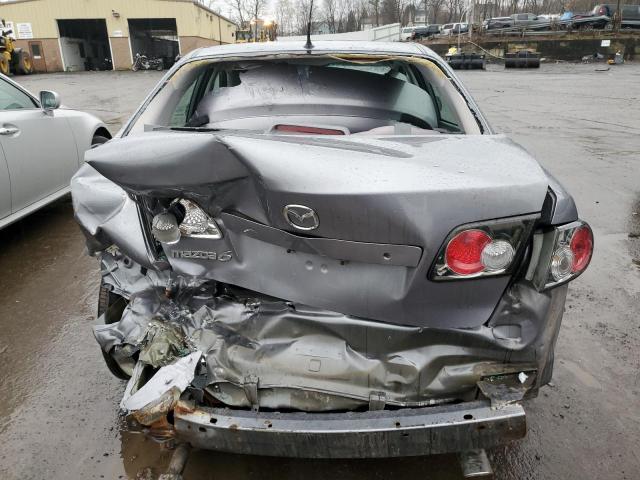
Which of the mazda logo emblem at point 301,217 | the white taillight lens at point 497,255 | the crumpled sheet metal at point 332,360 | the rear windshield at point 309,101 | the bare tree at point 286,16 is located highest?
the bare tree at point 286,16

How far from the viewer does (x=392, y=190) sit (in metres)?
1.41

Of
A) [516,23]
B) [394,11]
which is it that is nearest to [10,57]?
[516,23]

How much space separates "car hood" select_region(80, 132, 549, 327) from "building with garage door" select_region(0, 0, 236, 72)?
3630 cm

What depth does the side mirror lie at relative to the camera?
13.8 ft

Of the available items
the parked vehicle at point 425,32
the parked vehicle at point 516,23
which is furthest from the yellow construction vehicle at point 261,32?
the parked vehicle at point 516,23

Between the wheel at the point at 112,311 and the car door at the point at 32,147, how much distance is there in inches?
85.5

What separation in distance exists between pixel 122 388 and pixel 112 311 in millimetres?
610

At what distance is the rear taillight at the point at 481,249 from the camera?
1.46 metres

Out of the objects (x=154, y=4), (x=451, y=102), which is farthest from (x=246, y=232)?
(x=154, y=4)

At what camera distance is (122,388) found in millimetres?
2469

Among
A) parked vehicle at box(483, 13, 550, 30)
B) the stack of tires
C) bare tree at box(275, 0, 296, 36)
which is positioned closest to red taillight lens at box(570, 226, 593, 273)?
the stack of tires

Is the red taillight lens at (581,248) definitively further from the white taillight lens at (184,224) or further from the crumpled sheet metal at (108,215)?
the crumpled sheet metal at (108,215)

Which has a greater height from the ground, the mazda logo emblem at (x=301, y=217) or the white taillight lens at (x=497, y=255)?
the mazda logo emblem at (x=301, y=217)

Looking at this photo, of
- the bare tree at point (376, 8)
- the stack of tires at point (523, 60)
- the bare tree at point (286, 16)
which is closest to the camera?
the stack of tires at point (523, 60)
